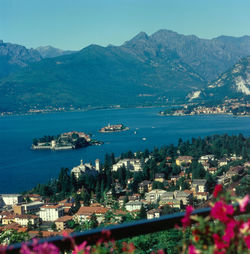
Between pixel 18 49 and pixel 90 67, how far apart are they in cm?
5046

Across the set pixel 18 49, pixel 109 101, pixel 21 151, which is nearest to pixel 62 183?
pixel 21 151

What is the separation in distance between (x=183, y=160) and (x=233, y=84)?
41969mm

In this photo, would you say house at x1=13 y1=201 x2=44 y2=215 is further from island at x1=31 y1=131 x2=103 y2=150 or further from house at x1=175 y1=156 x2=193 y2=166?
island at x1=31 y1=131 x2=103 y2=150

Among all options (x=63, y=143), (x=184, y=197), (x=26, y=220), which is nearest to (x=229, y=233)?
(x=26, y=220)

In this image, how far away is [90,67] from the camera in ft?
260

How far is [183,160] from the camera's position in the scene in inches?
594

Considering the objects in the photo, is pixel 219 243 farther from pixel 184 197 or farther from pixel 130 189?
pixel 130 189

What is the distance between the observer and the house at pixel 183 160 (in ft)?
48.7

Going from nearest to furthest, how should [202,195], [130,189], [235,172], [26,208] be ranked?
[26,208]
[202,195]
[130,189]
[235,172]

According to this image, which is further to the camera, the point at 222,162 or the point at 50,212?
the point at 222,162

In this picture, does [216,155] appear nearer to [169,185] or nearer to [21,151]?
[169,185]

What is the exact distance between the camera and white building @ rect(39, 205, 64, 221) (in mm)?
7959

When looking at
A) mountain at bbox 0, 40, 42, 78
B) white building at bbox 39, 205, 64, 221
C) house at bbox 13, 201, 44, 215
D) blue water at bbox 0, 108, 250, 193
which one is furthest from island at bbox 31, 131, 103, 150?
mountain at bbox 0, 40, 42, 78

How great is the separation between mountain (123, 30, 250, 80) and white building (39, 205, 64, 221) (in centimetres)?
8508
